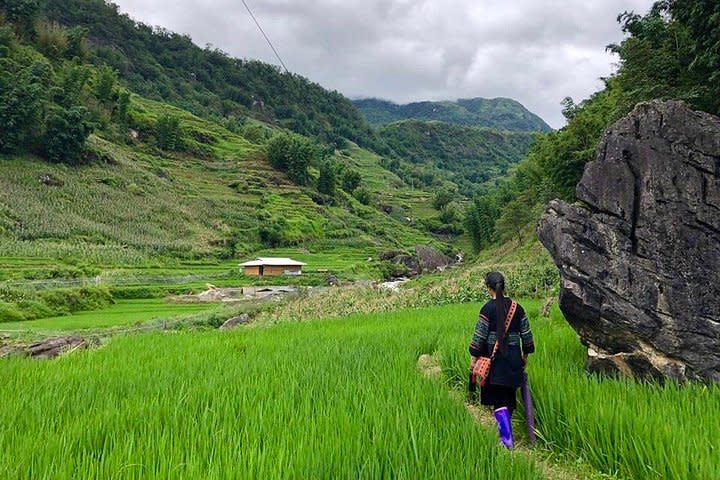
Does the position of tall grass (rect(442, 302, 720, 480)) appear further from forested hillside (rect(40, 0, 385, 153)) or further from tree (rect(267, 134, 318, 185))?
forested hillside (rect(40, 0, 385, 153))

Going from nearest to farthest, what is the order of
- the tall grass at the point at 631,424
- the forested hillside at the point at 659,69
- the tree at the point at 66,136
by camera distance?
1. the tall grass at the point at 631,424
2. the forested hillside at the point at 659,69
3. the tree at the point at 66,136

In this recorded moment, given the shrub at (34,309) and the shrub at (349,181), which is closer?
the shrub at (34,309)

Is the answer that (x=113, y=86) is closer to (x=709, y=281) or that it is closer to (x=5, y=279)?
(x=5, y=279)

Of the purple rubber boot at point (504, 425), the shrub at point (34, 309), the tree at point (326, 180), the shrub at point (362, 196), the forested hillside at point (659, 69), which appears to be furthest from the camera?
the shrub at point (362, 196)

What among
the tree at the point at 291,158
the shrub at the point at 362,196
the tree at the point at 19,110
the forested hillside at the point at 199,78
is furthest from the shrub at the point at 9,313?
the forested hillside at the point at 199,78

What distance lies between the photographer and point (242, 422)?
3.84m

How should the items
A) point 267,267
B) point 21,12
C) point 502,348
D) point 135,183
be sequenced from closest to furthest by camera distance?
point 502,348
point 267,267
point 135,183
point 21,12

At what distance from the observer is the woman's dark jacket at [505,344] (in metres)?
4.30

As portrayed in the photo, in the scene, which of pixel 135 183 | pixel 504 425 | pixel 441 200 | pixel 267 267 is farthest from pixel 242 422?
pixel 441 200

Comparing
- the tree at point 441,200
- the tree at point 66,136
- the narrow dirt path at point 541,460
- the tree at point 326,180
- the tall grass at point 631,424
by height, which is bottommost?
the narrow dirt path at point 541,460

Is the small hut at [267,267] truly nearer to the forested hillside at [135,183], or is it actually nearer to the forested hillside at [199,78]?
the forested hillside at [135,183]

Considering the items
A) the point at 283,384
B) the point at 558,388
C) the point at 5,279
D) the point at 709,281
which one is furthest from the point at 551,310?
the point at 5,279

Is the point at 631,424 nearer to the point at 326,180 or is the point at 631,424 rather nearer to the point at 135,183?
the point at 135,183

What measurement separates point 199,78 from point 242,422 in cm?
18919
